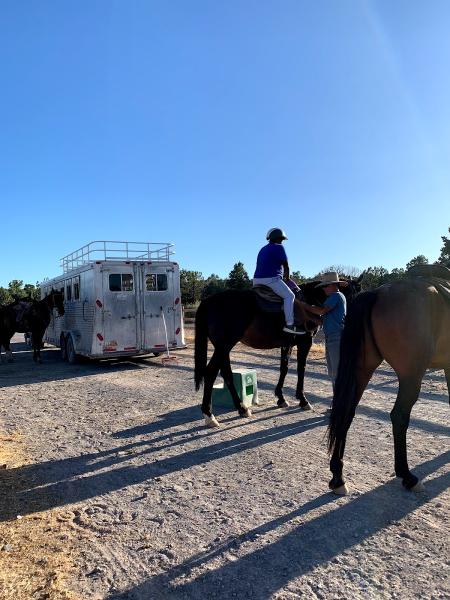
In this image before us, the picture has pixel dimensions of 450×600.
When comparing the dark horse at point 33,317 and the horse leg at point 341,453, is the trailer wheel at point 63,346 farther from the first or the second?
the horse leg at point 341,453

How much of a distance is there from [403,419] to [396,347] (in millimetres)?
702

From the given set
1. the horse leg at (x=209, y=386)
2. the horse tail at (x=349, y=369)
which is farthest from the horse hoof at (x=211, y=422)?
the horse tail at (x=349, y=369)

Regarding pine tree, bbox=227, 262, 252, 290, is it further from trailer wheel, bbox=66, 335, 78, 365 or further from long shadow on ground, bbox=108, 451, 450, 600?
long shadow on ground, bbox=108, 451, 450, 600

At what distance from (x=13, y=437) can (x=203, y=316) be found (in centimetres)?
336

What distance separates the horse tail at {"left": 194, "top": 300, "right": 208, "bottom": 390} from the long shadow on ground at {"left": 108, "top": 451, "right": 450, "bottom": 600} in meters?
3.36

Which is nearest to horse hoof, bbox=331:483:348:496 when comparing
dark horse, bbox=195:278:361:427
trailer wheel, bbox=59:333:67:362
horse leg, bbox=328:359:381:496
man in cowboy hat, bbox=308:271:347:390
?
horse leg, bbox=328:359:381:496

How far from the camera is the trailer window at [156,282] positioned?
46.6ft

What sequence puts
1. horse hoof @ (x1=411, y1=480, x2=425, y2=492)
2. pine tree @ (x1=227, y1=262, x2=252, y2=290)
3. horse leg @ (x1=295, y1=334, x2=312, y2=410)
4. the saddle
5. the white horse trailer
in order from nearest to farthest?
horse hoof @ (x1=411, y1=480, x2=425, y2=492) < the saddle < horse leg @ (x1=295, y1=334, x2=312, y2=410) < the white horse trailer < pine tree @ (x1=227, y1=262, x2=252, y2=290)

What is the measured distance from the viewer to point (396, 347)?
13.9 feet

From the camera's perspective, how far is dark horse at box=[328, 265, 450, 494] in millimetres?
4199

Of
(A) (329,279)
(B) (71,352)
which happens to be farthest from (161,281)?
(A) (329,279)

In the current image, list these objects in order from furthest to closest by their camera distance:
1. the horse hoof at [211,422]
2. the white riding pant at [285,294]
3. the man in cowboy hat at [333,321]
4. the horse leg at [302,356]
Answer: the horse leg at [302,356] < the white riding pant at [285,294] < the horse hoof at [211,422] < the man in cowboy hat at [333,321]

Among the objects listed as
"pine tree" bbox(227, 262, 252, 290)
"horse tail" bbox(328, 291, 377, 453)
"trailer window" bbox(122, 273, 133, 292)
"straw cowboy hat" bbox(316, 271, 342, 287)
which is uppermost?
"pine tree" bbox(227, 262, 252, 290)

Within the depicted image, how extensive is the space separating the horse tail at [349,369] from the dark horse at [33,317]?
13726 millimetres
